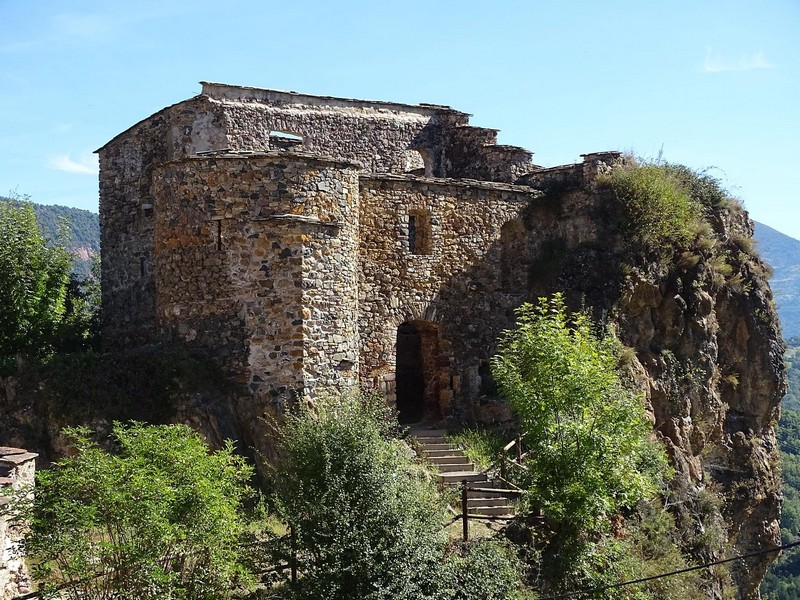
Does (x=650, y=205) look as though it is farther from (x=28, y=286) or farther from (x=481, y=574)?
(x=28, y=286)

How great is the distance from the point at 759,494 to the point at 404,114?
1548 cm

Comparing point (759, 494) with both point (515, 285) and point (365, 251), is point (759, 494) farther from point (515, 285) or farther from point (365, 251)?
point (365, 251)

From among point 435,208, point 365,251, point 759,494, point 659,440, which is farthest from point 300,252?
point 759,494

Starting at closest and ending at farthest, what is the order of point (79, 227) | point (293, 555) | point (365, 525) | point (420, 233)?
point (365, 525), point (293, 555), point (420, 233), point (79, 227)

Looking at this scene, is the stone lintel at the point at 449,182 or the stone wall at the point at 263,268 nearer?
the stone wall at the point at 263,268

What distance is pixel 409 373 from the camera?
81.3 ft

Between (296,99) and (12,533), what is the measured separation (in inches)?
584

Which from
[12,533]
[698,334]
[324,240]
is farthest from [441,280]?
[12,533]

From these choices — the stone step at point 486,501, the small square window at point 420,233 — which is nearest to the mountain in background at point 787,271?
the small square window at point 420,233

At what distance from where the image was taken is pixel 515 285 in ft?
81.4

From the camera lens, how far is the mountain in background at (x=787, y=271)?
490 feet

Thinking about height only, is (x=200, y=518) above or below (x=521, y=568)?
above

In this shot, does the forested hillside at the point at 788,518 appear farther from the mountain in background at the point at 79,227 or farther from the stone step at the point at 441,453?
the mountain in background at the point at 79,227

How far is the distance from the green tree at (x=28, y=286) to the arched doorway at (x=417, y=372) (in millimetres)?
8657
